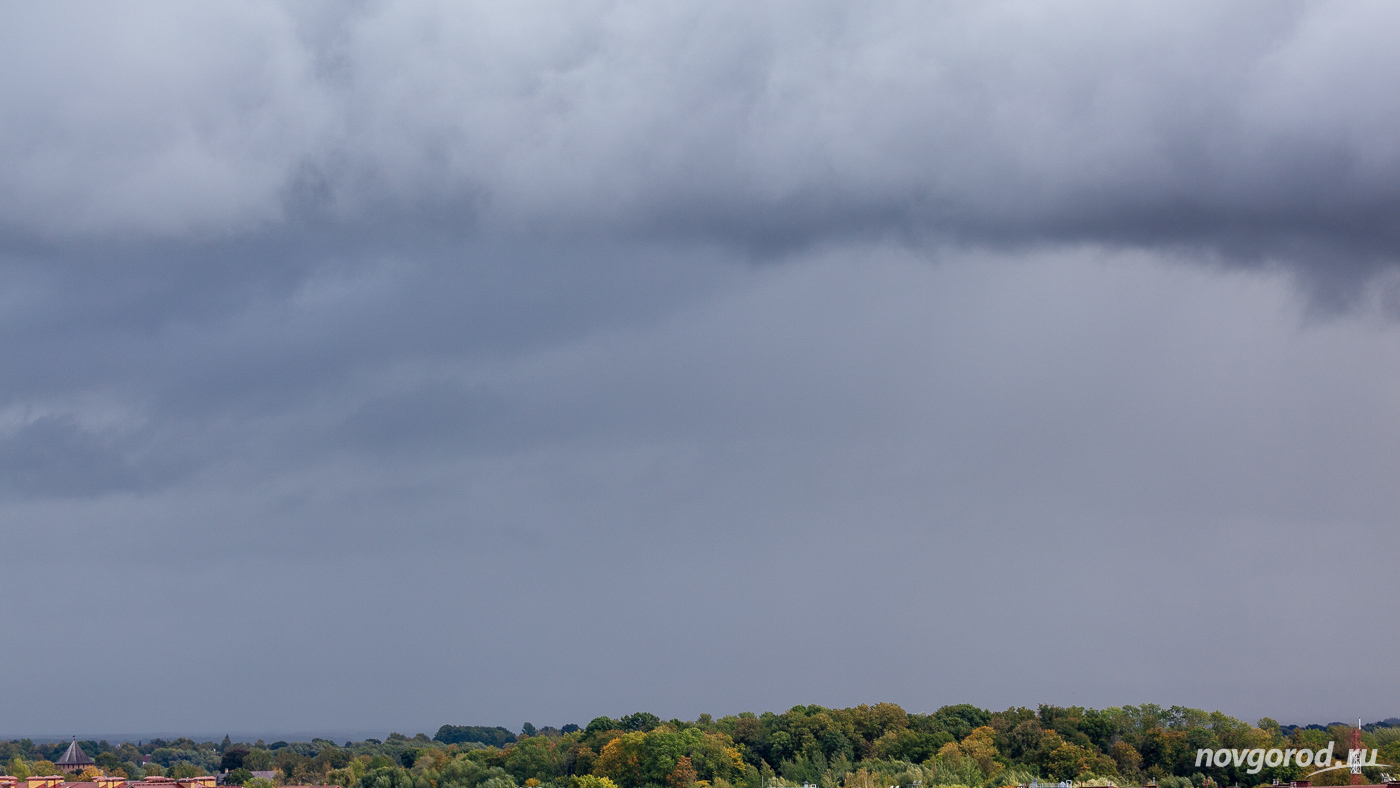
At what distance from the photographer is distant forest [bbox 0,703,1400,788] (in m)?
123

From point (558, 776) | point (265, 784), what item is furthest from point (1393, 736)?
point (265, 784)

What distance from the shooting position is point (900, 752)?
143375 mm

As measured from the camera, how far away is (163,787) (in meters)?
123

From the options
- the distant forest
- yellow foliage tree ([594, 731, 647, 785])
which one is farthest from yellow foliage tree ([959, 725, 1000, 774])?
yellow foliage tree ([594, 731, 647, 785])

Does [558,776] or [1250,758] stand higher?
[1250,758]

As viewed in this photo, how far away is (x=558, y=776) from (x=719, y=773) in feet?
97.9

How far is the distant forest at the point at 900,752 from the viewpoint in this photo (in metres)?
123

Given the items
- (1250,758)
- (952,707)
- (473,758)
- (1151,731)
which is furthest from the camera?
(473,758)

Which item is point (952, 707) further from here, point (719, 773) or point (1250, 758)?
point (1250, 758)

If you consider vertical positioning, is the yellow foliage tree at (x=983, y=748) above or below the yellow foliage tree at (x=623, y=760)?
above

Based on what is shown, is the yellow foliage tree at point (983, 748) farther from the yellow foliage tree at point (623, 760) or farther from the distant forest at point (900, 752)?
the yellow foliage tree at point (623, 760)

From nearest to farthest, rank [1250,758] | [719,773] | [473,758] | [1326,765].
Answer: [1326,765], [1250,758], [719,773], [473,758]

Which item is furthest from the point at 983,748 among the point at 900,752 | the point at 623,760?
the point at 623,760

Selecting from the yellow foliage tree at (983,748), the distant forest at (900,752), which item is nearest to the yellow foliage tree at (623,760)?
the distant forest at (900,752)
